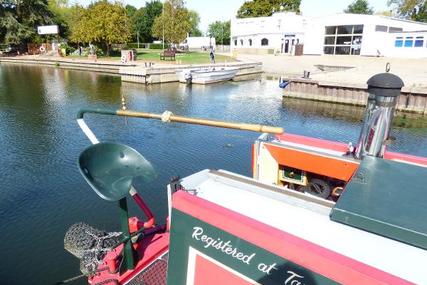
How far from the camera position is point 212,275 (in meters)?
3.40

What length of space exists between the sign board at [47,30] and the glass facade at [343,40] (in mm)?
42210

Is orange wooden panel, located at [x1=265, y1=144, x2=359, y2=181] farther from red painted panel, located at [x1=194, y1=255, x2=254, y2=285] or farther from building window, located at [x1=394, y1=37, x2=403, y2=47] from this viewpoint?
building window, located at [x1=394, y1=37, x2=403, y2=47]

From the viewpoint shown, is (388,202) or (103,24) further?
(103,24)

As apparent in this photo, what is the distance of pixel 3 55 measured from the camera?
55.2 m

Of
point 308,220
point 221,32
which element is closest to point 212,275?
point 308,220

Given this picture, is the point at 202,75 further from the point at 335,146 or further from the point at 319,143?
the point at 335,146

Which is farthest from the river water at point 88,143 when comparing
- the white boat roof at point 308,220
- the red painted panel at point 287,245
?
the red painted panel at point 287,245

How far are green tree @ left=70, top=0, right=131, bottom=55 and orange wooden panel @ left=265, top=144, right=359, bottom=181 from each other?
43954 millimetres

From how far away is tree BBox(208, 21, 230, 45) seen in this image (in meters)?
91.5

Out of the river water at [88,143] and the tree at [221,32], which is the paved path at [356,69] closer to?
the river water at [88,143]

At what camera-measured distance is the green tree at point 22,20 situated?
5347 cm

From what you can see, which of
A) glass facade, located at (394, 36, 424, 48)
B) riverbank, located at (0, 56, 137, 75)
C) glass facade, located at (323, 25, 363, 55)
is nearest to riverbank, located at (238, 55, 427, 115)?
glass facade, located at (394, 36, 424, 48)

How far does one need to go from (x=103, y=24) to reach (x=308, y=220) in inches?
1852

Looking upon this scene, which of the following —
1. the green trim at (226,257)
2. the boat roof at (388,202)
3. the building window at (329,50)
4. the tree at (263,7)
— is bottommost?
the green trim at (226,257)
